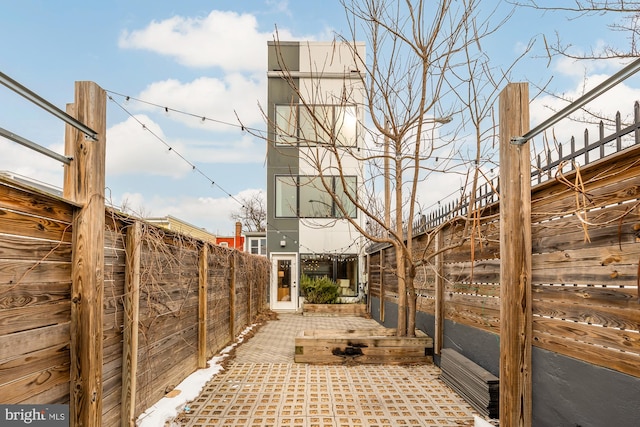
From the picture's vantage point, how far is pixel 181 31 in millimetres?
7680

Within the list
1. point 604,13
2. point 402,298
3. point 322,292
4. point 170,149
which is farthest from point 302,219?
point 604,13

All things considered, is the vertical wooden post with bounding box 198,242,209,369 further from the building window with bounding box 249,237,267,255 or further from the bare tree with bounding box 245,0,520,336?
the building window with bounding box 249,237,267,255

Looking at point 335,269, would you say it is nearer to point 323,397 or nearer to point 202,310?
point 202,310

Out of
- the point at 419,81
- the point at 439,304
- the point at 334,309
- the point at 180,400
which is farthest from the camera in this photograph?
the point at 334,309

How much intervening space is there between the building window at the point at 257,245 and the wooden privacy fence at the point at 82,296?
11008mm

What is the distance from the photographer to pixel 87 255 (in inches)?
91.9

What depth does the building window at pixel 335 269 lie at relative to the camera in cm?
1305

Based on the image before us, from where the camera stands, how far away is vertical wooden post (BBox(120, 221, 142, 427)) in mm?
3137

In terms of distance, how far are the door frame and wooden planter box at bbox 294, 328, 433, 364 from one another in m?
7.19

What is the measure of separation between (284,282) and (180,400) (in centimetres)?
916

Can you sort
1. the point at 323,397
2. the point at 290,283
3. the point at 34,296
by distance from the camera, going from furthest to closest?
1. the point at 290,283
2. the point at 323,397
3. the point at 34,296

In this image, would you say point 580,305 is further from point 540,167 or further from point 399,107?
point 399,107

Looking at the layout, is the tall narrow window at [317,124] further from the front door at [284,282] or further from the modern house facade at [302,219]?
the front door at [284,282]

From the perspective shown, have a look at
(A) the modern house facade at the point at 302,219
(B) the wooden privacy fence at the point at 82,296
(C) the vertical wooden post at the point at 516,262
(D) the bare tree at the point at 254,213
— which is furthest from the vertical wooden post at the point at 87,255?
(D) the bare tree at the point at 254,213
